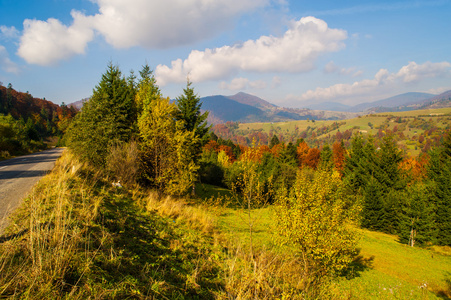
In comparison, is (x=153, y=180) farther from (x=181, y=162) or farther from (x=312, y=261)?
(x=312, y=261)

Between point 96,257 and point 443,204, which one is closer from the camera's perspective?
point 96,257

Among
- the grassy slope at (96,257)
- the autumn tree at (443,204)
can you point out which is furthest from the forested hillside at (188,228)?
the autumn tree at (443,204)

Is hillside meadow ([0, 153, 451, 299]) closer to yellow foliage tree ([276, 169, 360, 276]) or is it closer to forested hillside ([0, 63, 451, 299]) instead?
forested hillside ([0, 63, 451, 299])

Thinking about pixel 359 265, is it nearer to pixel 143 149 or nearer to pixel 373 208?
pixel 373 208

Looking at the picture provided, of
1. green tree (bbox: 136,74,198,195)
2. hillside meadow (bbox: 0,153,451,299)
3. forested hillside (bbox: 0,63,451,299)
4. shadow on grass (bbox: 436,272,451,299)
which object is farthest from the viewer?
green tree (bbox: 136,74,198,195)

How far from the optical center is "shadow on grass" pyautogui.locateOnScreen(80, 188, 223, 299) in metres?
4.05

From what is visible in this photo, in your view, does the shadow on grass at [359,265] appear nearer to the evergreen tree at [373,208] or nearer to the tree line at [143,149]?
the tree line at [143,149]

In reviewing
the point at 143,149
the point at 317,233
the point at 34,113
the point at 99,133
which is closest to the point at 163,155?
the point at 143,149

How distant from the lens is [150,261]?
5598 mm

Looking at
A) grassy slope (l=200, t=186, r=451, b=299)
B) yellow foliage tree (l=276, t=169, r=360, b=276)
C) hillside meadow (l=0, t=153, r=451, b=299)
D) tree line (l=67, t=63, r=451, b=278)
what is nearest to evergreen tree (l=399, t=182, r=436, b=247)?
tree line (l=67, t=63, r=451, b=278)

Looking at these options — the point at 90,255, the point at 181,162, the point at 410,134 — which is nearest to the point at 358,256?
the point at 181,162

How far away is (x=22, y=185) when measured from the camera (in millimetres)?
9602

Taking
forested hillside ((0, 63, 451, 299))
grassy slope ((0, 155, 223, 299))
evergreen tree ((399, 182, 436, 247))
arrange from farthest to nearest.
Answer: evergreen tree ((399, 182, 436, 247)) < forested hillside ((0, 63, 451, 299)) < grassy slope ((0, 155, 223, 299))

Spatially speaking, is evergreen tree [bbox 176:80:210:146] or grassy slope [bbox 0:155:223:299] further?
evergreen tree [bbox 176:80:210:146]
